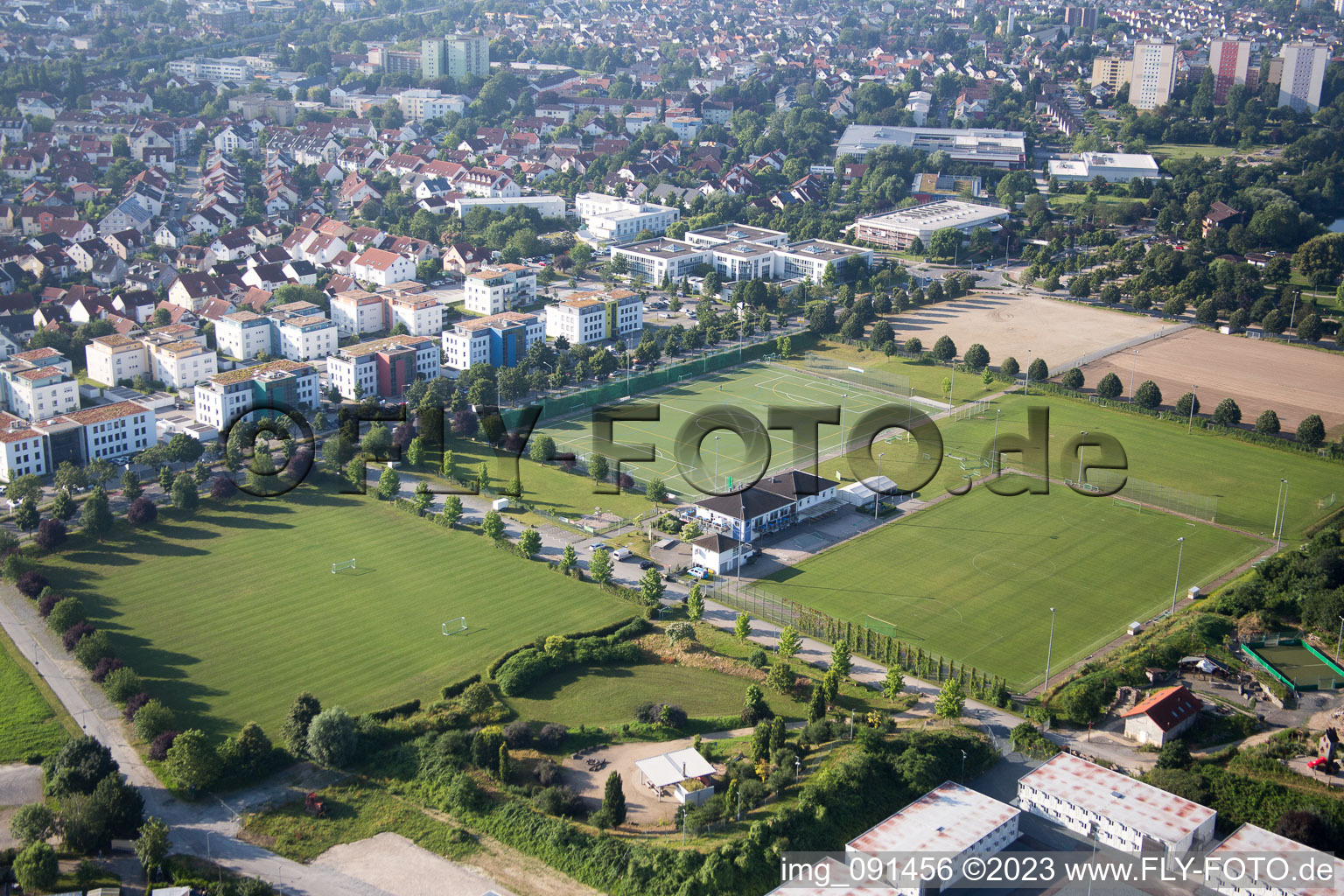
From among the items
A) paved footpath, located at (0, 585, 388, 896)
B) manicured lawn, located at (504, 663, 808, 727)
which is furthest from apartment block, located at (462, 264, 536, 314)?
manicured lawn, located at (504, 663, 808, 727)

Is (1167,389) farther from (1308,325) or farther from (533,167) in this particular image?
(533,167)

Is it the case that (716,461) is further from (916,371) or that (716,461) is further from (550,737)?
(550,737)

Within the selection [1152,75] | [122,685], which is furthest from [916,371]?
[1152,75]

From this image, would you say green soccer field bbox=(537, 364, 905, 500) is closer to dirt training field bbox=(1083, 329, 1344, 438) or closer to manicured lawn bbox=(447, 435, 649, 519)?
manicured lawn bbox=(447, 435, 649, 519)

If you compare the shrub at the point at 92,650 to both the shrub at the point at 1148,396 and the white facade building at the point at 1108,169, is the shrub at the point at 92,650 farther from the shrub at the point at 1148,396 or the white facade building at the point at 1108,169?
the white facade building at the point at 1108,169

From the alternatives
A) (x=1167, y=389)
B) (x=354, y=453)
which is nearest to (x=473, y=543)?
(x=354, y=453)

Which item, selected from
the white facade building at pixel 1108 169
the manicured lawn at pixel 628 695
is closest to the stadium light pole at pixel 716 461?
the manicured lawn at pixel 628 695

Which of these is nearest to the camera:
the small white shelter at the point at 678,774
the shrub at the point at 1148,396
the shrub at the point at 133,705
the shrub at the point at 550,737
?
the small white shelter at the point at 678,774
